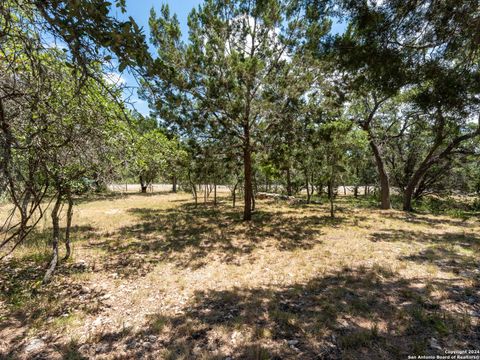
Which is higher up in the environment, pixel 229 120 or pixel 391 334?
pixel 229 120

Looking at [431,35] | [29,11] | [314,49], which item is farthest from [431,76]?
[29,11]

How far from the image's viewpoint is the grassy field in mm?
2770

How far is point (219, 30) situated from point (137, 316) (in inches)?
341

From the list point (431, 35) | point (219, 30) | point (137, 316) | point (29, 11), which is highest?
point (219, 30)

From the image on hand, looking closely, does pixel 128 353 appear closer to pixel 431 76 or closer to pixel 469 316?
pixel 469 316

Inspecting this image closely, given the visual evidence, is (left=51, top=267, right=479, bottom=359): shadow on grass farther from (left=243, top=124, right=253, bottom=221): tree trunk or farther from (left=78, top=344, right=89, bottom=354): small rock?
(left=243, top=124, right=253, bottom=221): tree trunk

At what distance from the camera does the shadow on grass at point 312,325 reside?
2650 mm

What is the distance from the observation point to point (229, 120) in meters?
9.06

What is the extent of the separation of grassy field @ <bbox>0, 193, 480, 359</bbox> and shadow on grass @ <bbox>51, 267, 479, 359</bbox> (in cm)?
1

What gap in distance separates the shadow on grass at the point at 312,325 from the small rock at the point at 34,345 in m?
0.61

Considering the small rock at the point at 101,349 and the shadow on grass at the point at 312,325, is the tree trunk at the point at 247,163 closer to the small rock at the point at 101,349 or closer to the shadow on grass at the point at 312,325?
the shadow on grass at the point at 312,325

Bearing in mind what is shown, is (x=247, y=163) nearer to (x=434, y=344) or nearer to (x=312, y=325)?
(x=312, y=325)

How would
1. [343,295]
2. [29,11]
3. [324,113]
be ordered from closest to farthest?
[29,11]
[343,295]
[324,113]

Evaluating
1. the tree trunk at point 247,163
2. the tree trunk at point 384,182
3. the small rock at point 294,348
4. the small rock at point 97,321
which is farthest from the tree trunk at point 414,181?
the small rock at point 97,321
